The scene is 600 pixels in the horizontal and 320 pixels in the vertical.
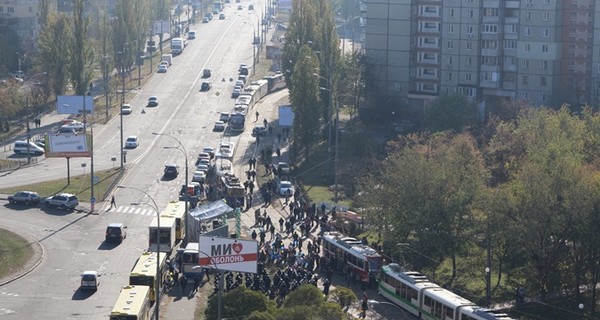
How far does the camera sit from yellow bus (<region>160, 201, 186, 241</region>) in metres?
81.2

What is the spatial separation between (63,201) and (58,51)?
36.8 meters

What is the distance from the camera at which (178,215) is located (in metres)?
81.8

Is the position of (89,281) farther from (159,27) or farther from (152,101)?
(159,27)

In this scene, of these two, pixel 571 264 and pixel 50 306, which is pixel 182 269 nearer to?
pixel 50 306

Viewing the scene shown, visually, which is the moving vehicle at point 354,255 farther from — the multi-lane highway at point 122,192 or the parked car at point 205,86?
the parked car at point 205,86

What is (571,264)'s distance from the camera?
68312mm

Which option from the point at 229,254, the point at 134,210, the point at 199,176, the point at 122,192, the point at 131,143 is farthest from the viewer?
the point at 131,143

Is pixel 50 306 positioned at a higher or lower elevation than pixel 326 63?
lower

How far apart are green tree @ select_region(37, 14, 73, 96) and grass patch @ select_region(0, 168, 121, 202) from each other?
2665 centimetres

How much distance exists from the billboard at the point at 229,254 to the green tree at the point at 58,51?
Answer: 62607mm

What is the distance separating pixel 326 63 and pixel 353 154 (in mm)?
15727

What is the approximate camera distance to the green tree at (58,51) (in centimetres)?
12344

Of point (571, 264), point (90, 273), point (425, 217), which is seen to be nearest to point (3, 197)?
point (90, 273)

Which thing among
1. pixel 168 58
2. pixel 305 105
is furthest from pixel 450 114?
pixel 168 58
